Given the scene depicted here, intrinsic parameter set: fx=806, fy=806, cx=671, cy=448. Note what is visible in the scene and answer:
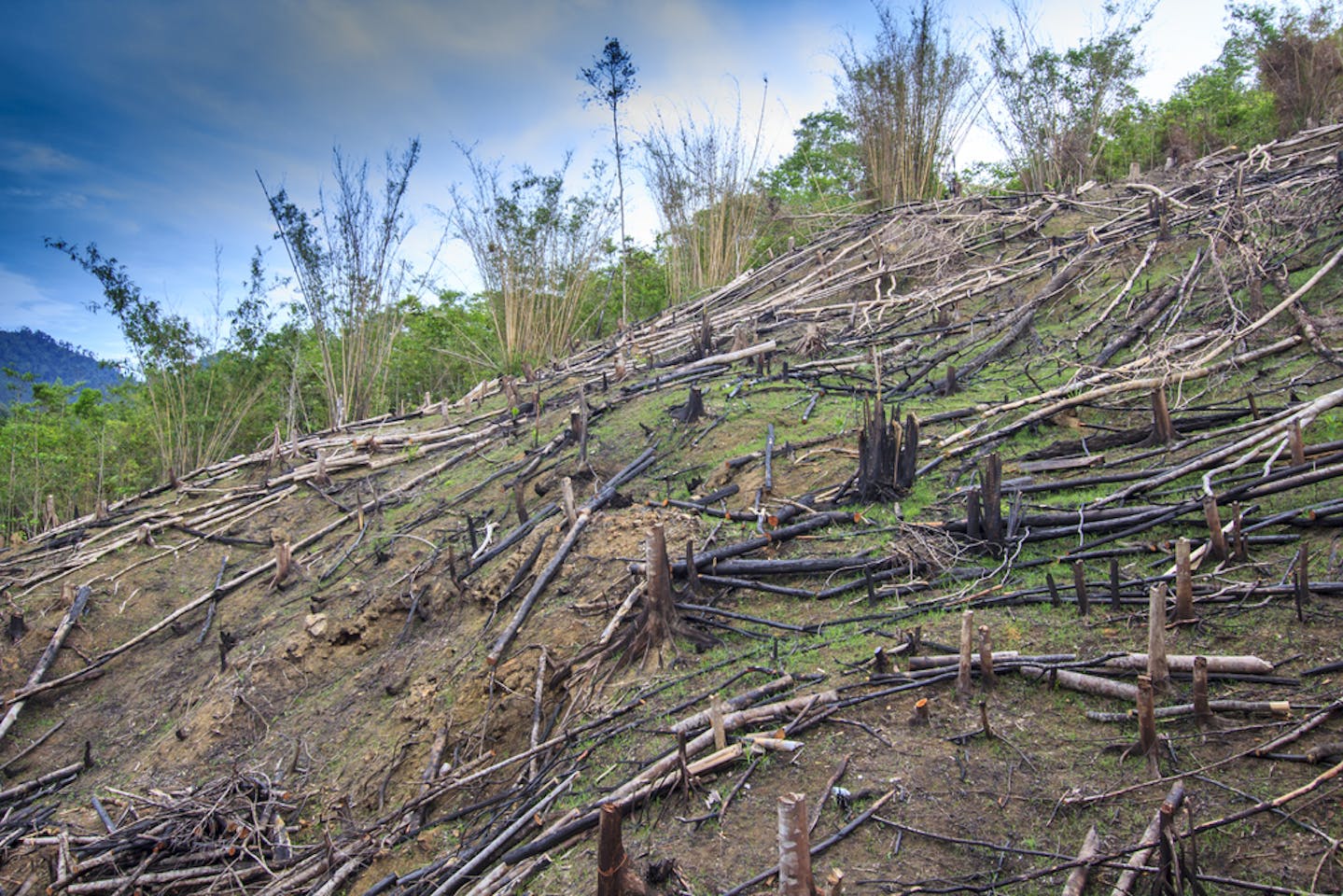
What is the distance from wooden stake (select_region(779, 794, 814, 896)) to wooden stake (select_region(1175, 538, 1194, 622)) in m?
2.06

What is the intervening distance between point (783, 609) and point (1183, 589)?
1923mm

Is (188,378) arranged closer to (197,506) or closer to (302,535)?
(197,506)

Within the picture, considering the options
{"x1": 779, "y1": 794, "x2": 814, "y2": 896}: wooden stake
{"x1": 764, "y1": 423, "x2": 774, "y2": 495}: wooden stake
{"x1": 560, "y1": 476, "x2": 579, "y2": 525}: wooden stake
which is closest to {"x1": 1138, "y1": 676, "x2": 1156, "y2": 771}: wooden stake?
{"x1": 779, "y1": 794, "x2": 814, "y2": 896}: wooden stake

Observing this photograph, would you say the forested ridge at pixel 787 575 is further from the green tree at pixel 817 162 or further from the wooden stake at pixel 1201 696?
the green tree at pixel 817 162

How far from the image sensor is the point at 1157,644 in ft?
9.32

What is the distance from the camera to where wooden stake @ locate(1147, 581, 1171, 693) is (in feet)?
9.03

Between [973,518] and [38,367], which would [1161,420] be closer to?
[973,518]

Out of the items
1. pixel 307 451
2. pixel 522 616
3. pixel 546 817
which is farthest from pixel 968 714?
pixel 307 451

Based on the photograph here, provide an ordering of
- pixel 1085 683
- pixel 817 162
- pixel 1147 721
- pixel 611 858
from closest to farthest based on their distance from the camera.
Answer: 1. pixel 611 858
2. pixel 1147 721
3. pixel 1085 683
4. pixel 817 162

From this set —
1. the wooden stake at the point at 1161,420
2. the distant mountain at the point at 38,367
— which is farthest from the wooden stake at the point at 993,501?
the distant mountain at the point at 38,367

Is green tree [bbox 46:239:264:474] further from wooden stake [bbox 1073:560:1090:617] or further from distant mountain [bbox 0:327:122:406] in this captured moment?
wooden stake [bbox 1073:560:1090:617]

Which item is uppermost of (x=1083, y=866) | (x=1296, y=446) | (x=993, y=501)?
(x=1296, y=446)

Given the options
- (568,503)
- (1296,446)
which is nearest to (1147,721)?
(1296,446)

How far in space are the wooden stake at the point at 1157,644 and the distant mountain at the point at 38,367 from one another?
14.0m
